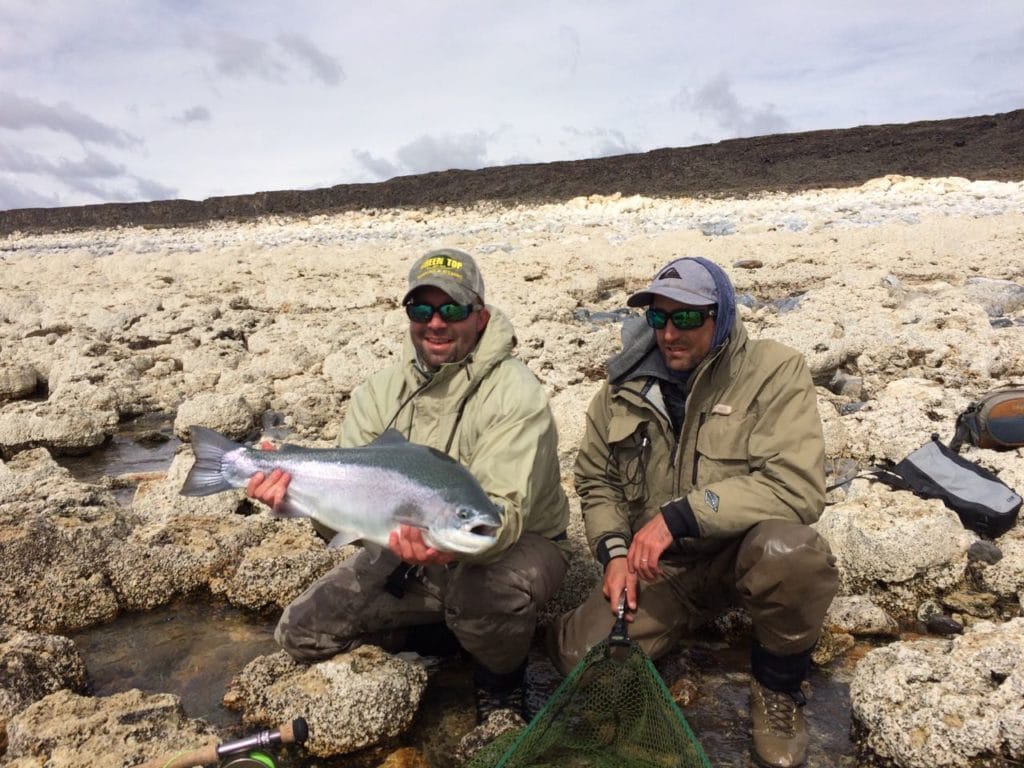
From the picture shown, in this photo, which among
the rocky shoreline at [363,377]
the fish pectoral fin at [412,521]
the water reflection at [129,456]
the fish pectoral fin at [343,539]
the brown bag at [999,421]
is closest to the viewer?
the fish pectoral fin at [412,521]

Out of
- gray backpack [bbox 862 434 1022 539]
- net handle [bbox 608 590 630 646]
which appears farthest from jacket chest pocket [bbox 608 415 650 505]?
gray backpack [bbox 862 434 1022 539]

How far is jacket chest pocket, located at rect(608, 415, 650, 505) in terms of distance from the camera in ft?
12.3

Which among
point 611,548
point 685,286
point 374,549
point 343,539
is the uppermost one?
point 685,286

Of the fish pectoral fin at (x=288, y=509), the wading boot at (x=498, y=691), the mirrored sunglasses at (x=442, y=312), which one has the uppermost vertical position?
the mirrored sunglasses at (x=442, y=312)

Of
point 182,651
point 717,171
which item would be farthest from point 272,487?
point 717,171

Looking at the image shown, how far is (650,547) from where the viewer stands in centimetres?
331

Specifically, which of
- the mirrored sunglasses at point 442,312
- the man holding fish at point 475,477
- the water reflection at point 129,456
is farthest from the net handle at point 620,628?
the water reflection at point 129,456

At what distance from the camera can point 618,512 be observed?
3826mm

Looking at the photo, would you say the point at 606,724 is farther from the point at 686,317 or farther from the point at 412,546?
the point at 686,317

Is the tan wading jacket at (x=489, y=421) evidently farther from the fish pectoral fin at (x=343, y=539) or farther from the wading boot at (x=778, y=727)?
the wading boot at (x=778, y=727)

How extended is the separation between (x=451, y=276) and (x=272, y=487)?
132cm

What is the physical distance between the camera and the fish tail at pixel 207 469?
3361 mm

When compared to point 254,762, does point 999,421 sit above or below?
above

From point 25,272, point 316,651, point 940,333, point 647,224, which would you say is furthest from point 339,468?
point 25,272
